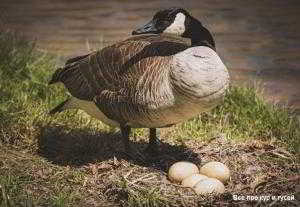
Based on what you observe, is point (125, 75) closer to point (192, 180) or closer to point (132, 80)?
point (132, 80)

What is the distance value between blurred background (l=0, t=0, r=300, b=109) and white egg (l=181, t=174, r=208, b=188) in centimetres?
223

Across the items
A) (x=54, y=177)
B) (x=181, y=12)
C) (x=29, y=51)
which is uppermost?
(x=181, y=12)

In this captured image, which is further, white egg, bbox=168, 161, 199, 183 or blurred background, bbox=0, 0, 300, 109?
blurred background, bbox=0, 0, 300, 109

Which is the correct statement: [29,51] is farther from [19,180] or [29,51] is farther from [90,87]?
[19,180]

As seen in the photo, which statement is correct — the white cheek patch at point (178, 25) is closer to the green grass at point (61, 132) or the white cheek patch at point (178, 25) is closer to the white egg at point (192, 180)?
the white egg at point (192, 180)

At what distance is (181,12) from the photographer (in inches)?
232

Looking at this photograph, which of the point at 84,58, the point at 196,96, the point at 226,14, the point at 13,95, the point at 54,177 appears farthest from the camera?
the point at 226,14

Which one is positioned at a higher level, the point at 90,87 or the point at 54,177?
the point at 90,87

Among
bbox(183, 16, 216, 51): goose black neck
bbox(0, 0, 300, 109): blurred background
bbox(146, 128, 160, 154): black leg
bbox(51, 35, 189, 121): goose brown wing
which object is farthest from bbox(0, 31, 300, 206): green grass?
bbox(183, 16, 216, 51): goose black neck

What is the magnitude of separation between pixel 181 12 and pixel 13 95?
2.01 metres

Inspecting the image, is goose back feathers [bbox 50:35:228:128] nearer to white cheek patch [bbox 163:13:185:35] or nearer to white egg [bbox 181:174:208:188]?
white cheek patch [bbox 163:13:185:35]

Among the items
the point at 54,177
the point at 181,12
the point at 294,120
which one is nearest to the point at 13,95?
the point at 54,177

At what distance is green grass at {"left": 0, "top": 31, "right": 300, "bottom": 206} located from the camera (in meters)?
5.62

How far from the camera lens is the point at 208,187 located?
5.55 metres
